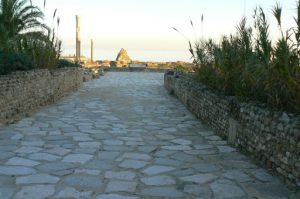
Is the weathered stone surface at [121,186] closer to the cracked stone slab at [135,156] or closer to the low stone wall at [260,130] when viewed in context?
the cracked stone slab at [135,156]

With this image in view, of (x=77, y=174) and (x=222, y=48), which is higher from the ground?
(x=222, y=48)

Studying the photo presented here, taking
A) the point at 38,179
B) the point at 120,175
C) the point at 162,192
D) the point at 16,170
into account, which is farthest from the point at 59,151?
the point at 162,192

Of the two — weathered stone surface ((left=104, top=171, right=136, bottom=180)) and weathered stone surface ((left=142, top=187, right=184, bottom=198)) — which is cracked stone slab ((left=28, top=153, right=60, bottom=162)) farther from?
weathered stone surface ((left=142, top=187, right=184, bottom=198))

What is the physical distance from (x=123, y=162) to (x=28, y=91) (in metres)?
5.00

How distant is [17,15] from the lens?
69.6ft

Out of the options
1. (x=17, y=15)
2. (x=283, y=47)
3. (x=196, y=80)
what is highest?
(x=17, y=15)

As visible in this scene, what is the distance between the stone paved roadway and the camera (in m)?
4.37

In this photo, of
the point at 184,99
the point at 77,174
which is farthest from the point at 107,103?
the point at 77,174

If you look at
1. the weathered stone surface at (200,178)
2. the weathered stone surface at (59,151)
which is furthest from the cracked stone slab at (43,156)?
the weathered stone surface at (200,178)

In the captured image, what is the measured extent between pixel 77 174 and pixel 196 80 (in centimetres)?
630

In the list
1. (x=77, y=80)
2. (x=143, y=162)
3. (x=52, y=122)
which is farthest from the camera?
(x=77, y=80)

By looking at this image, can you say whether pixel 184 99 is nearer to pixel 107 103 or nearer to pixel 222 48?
pixel 107 103

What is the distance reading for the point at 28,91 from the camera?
9695 millimetres

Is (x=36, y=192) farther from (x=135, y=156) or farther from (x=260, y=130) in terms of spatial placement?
(x=260, y=130)
